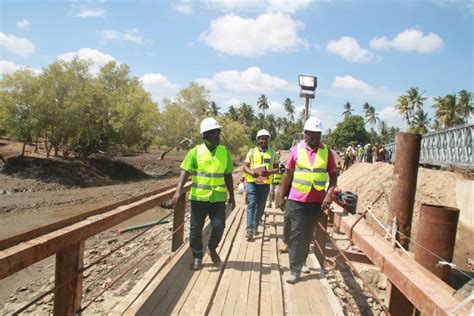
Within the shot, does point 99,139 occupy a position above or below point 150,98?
below

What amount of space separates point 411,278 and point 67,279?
2.51 metres

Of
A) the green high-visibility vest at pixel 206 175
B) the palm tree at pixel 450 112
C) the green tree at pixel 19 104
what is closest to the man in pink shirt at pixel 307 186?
the green high-visibility vest at pixel 206 175

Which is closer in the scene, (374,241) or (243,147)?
(374,241)

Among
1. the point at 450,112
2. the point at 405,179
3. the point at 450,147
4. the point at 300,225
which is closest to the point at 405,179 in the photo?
the point at 405,179

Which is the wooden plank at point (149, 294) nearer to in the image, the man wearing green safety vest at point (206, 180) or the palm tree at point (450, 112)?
the man wearing green safety vest at point (206, 180)

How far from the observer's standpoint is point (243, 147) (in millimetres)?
55000

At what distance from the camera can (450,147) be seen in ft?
55.1

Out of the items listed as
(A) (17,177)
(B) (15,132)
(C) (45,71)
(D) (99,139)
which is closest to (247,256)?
(A) (17,177)

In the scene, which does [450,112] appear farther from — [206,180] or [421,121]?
[206,180]

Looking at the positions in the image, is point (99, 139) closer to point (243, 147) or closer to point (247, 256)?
point (243, 147)

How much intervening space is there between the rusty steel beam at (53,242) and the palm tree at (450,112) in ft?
172

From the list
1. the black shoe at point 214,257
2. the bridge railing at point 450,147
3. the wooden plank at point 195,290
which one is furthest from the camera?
the bridge railing at point 450,147

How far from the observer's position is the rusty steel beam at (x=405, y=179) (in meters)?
4.39

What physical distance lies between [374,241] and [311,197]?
3.16 feet
